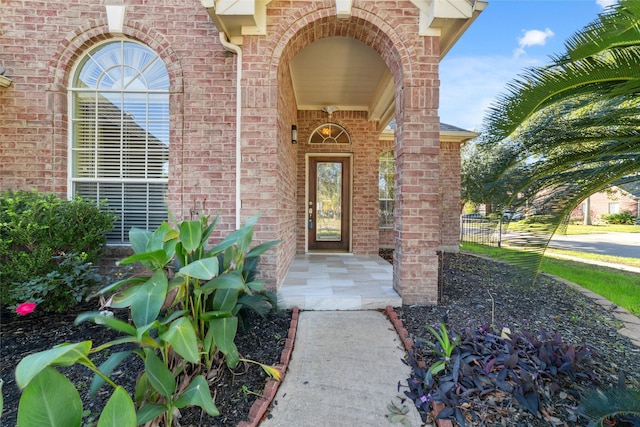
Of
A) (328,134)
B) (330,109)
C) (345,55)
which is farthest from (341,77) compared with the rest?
(328,134)

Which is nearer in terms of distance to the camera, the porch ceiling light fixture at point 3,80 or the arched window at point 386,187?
the porch ceiling light fixture at point 3,80

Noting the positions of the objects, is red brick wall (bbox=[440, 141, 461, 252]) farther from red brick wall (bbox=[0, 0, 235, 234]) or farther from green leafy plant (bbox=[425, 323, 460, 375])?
green leafy plant (bbox=[425, 323, 460, 375])

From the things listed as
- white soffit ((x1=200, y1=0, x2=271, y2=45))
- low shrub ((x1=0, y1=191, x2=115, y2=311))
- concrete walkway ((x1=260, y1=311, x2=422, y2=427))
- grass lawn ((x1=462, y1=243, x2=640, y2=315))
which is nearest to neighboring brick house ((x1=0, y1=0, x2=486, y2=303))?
white soffit ((x1=200, y1=0, x2=271, y2=45))

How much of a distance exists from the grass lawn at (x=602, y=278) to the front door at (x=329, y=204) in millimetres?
3048

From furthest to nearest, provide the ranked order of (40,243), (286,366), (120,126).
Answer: (120,126)
(40,243)
(286,366)

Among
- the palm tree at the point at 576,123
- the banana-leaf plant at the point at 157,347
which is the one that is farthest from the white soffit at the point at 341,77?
the banana-leaf plant at the point at 157,347

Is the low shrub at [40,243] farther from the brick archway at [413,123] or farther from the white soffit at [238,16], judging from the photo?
the white soffit at [238,16]

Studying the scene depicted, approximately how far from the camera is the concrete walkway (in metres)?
1.99

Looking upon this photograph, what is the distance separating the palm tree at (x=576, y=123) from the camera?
1.86m

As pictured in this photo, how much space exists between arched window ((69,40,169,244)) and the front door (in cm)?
359

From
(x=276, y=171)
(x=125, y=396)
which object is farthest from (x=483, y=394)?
(x=276, y=171)

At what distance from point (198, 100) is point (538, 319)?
15.9 ft

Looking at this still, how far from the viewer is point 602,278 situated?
18.0 ft

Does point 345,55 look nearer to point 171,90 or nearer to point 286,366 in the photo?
point 171,90
